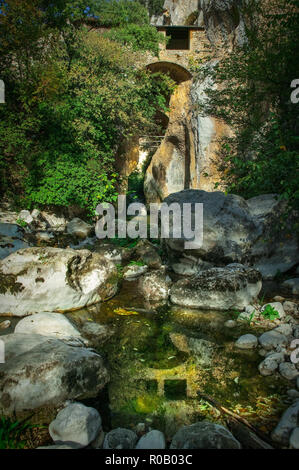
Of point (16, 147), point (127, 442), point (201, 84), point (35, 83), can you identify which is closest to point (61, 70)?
point (35, 83)

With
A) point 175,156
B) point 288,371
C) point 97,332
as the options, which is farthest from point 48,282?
point 175,156

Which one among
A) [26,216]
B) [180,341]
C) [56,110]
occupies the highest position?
[56,110]

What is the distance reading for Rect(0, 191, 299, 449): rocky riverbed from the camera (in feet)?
7.40

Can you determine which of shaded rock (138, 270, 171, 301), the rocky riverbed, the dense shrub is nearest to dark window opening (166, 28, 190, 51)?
the dense shrub

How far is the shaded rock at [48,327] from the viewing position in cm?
353

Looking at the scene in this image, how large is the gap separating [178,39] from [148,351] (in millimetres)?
21720

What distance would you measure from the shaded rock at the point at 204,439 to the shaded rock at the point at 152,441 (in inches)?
3.3

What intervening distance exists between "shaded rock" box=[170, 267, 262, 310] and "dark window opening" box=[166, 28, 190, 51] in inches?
734

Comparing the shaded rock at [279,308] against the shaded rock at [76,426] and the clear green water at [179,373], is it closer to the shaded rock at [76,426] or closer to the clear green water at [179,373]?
the clear green water at [179,373]

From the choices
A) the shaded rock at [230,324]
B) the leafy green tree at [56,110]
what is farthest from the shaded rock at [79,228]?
the shaded rock at [230,324]

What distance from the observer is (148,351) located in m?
3.55

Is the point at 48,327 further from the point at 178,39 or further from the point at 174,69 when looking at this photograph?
the point at 178,39

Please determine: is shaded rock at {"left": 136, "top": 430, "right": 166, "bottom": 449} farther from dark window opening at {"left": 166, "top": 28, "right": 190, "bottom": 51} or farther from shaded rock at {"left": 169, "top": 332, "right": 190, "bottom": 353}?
dark window opening at {"left": 166, "top": 28, "right": 190, "bottom": 51}

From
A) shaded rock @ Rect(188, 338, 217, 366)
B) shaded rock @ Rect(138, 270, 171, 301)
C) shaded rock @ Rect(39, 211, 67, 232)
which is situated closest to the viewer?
shaded rock @ Rect(188, 338, 217, 366)
